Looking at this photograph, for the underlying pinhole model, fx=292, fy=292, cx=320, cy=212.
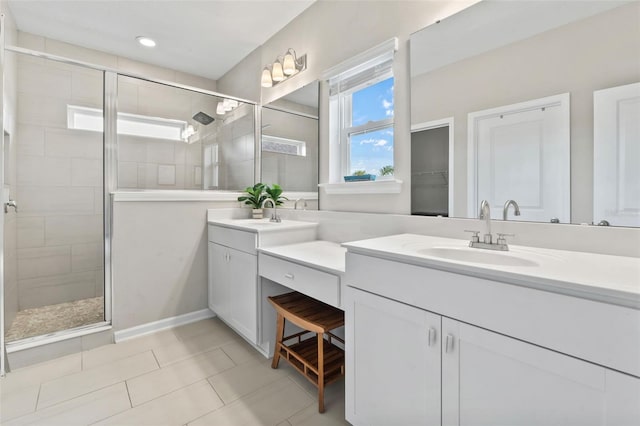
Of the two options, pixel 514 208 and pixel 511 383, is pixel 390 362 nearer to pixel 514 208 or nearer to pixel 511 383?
pixel 511 383

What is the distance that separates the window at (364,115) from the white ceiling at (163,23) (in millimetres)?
871

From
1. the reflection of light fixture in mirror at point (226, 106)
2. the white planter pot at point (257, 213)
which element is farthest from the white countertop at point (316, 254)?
the reflection of light fixture in mirror at point (226, 106)

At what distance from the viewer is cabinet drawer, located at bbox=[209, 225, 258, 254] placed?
1.88 meters

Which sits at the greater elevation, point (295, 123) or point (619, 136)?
point (295, 123)

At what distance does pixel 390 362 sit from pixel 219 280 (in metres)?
1.63

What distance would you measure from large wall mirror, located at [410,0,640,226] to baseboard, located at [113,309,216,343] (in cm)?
200

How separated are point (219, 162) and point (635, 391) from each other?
2956 millimetres

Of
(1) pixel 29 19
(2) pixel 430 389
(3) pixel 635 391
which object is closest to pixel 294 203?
(2) pixel 430 389

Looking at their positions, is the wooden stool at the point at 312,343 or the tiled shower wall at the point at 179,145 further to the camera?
the tiled shower wall at the point at 179,145

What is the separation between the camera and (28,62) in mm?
2275

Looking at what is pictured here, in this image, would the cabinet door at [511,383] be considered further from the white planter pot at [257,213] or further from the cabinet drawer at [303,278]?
the white planter pot at [257,213]

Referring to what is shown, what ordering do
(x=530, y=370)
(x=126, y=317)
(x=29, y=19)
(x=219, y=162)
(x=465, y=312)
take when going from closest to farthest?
(x=530, y=370), (x=465, y=312), (x=126, y=317), (x=29, y=19), (x=219, y=162)

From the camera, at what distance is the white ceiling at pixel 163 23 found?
2.30 metres

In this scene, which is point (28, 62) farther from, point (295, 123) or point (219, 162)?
point (295, 123)
